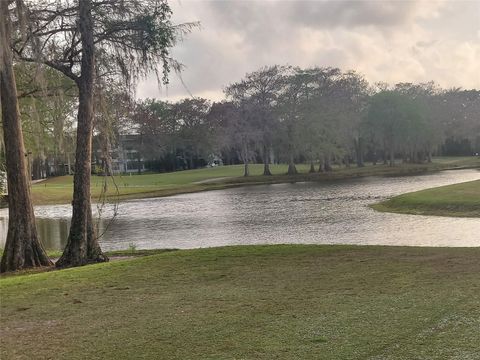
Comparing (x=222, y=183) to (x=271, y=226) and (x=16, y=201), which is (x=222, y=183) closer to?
(x=271, y=226)

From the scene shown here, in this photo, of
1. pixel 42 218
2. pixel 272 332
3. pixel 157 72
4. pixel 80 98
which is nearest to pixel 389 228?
pixel 157 72

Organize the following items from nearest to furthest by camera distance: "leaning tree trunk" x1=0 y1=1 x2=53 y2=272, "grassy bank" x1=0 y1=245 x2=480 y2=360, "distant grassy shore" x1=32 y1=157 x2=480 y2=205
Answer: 1. "grassy bank" x1=0 y1=245 x2=480 y2=360
2. "leaning tree trunk" x1=0 y1=1 x2=53 y2=272
3. "distant grassy shore" x1=32 y1=157 x2=480 y2=205

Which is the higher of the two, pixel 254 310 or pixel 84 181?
pixel 84 181

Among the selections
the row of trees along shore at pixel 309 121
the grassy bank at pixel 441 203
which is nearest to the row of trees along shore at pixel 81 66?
the grassy bank at pixel 441 203

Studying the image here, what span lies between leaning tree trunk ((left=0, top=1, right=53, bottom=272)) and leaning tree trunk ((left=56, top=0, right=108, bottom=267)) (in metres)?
0.86

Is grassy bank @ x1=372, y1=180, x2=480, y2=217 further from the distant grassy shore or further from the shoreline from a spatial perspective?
the shoreline

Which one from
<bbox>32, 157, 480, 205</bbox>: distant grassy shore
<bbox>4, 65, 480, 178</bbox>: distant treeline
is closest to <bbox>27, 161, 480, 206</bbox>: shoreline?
<bbox>32, 157, 480, 205</bbox>: distant grassy shore

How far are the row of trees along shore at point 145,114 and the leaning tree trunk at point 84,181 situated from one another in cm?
3

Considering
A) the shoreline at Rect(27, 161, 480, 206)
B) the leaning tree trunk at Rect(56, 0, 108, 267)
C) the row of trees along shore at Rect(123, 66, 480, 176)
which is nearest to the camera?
the leaning tree trunk at Rect(56, 0, 108, 267)

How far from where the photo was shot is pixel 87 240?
13.9 m

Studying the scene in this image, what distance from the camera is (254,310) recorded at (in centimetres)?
683

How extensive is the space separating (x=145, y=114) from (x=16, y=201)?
7667 cm

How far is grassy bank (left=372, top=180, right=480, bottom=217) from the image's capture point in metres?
26.0

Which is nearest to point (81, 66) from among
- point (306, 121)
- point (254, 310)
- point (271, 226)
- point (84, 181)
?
point (84, 181)
